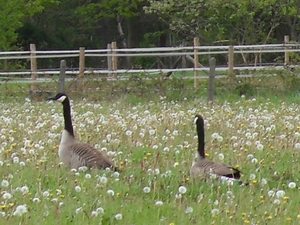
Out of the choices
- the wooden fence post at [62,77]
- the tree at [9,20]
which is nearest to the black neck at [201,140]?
the wooden fence post at [62,77]

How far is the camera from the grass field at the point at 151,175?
5789 mm

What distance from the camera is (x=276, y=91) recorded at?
21.0 metres

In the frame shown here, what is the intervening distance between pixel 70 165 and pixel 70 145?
0.90ft

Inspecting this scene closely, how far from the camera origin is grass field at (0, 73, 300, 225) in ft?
19.0

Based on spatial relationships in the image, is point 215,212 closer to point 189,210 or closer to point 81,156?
point 189,210

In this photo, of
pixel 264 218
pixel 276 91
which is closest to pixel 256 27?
pixel 276 91

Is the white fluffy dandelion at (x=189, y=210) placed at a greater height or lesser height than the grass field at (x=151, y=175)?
greater

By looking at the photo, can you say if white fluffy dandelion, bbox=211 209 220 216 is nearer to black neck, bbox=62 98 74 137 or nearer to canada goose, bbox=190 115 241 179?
canada goose, bbox=190 115 241 179

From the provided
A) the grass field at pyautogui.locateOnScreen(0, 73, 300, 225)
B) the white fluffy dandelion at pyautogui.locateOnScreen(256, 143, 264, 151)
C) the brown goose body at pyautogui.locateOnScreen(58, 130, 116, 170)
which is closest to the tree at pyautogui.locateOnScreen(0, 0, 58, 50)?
the grass field at pyautogui.locateOnScreen(0, 73, 300, 225)

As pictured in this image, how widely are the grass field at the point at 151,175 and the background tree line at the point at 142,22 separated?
2283cm

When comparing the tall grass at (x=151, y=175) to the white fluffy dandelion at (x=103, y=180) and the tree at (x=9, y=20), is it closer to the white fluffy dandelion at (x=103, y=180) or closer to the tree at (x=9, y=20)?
the white fluffy dandelion at (x=103, y=180)

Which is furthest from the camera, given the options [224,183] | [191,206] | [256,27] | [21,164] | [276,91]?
[256,27]

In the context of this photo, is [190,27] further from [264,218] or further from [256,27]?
[264,218]

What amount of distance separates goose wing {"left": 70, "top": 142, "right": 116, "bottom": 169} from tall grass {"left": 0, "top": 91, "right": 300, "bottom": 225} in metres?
0.18
